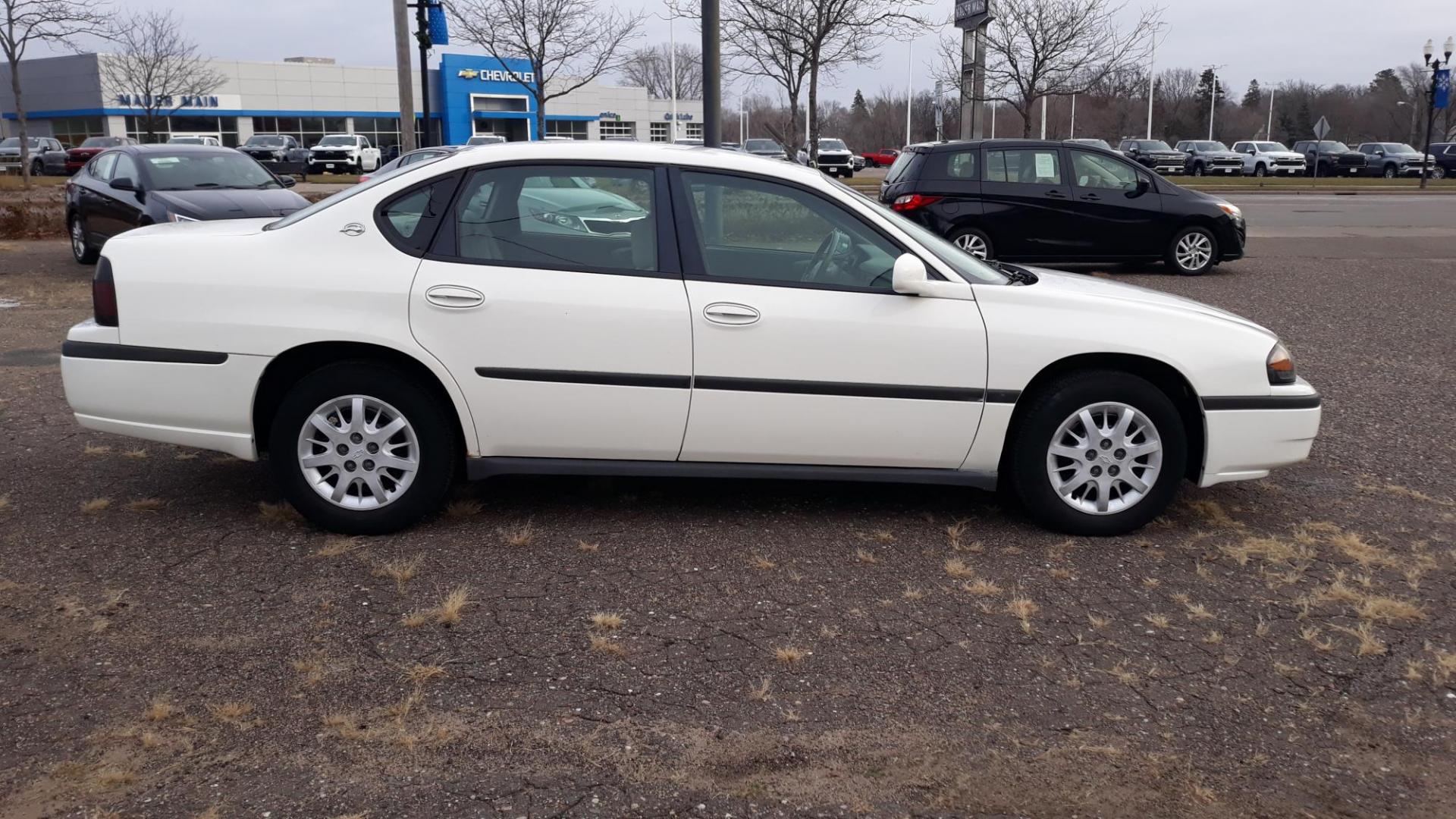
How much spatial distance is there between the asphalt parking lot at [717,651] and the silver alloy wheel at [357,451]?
220 millimetres

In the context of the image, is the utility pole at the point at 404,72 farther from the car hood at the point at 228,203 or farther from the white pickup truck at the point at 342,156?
the white pickup truck at the point at 342,156

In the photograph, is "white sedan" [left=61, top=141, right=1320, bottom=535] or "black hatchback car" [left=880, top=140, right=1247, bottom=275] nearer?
"white sedan" [left=61, top=141, right=1320, bottom=535]

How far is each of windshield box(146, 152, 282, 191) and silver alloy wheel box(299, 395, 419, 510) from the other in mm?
9388

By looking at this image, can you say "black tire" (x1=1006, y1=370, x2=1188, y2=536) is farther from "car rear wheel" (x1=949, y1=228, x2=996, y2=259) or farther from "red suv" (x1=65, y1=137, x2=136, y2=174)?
"red suv" (x1=65, y1=137, x2=136, y2=174)

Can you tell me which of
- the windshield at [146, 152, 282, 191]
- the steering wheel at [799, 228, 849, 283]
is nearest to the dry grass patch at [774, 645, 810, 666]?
the steering wheel at [799, 228, 849, 283]

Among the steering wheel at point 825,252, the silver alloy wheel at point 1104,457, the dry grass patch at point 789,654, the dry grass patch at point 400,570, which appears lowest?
the dry grass patch at point 789,654

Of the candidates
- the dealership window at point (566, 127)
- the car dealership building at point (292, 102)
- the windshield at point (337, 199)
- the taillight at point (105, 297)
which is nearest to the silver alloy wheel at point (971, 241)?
the windshield at point (337, 199)

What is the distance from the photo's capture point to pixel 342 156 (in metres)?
42.7

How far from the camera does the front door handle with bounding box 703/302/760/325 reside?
4.67 meters

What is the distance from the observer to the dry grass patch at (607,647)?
150 inches

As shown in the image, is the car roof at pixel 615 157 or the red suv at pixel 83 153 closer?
the car roof at pixel 615 157

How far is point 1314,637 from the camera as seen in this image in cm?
402

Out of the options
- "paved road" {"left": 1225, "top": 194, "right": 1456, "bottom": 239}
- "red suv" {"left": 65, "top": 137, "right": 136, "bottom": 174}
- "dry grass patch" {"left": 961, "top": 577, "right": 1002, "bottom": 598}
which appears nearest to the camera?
"dry grass patch" {"left": 961, "top": 577, "right": 1002, "bottom": 598}

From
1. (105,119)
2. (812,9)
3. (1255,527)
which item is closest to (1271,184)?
(812,9)
